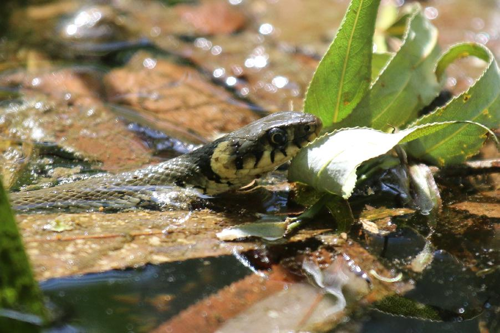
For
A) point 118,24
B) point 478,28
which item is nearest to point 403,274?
point 118,24

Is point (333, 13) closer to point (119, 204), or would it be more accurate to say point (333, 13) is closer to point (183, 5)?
point (183, 5)

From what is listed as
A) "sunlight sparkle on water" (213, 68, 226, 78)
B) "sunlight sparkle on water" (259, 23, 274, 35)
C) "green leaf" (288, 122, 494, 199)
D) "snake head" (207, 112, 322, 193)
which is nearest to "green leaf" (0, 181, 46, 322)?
"green leaf" (288, 122, 494, 199)

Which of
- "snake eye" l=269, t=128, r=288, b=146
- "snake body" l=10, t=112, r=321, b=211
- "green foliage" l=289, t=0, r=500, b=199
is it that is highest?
"green foliage" l=289, t=0, r=500, b=199

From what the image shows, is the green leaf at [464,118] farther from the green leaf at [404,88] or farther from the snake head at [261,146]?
the snake head at [261,146]

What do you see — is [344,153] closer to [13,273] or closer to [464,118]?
[464,118]

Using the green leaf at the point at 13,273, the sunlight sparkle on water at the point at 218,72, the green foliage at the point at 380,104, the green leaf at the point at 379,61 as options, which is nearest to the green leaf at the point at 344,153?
the green foliage at the point at 380,104

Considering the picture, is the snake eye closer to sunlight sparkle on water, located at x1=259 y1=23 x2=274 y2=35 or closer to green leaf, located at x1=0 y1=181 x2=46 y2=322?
green leaf, located at x1=0 y1=181 x2=46 y2=322
